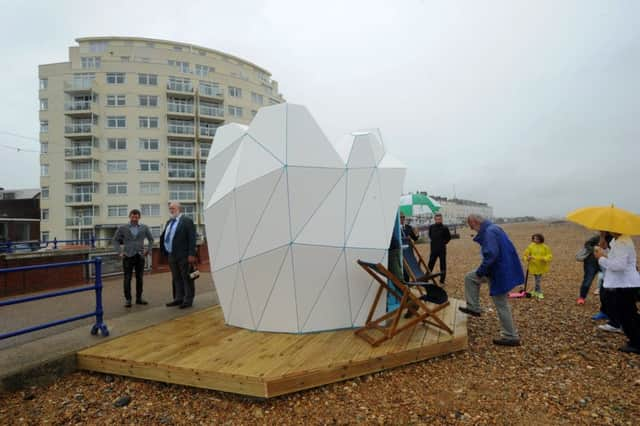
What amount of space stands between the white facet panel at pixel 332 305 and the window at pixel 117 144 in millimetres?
33894

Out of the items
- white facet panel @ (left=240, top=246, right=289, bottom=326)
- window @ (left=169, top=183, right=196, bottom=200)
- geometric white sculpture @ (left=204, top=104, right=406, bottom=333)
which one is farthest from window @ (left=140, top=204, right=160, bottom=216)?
white facet panel @ (left=240, top=246, right=289, bottom=326)

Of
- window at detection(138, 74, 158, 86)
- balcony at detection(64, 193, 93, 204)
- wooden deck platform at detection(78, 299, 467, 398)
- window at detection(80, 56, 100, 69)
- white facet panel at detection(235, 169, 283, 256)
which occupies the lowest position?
wooden deck platform at detection(78, 299, 467, 398)

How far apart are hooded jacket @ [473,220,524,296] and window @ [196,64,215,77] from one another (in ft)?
122

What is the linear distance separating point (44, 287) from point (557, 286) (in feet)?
49.5

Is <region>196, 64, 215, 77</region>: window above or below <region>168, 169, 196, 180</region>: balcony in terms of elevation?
above

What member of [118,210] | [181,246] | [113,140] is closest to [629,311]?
[181,246]

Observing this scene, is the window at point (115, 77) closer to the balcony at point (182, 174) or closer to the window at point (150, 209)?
the balcony at point (182, 174)

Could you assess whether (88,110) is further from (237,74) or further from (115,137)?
(237,74)

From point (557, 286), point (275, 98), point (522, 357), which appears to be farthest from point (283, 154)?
point (275, 98)

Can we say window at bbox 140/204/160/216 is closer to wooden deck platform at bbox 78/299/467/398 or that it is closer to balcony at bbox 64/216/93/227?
Answer: balcony at bbox 64/216/93/227

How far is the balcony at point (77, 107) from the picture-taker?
30.6 m

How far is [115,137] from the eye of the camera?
102 ft

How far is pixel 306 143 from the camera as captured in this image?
464 cm

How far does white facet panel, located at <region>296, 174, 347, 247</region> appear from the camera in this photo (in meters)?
4.44
